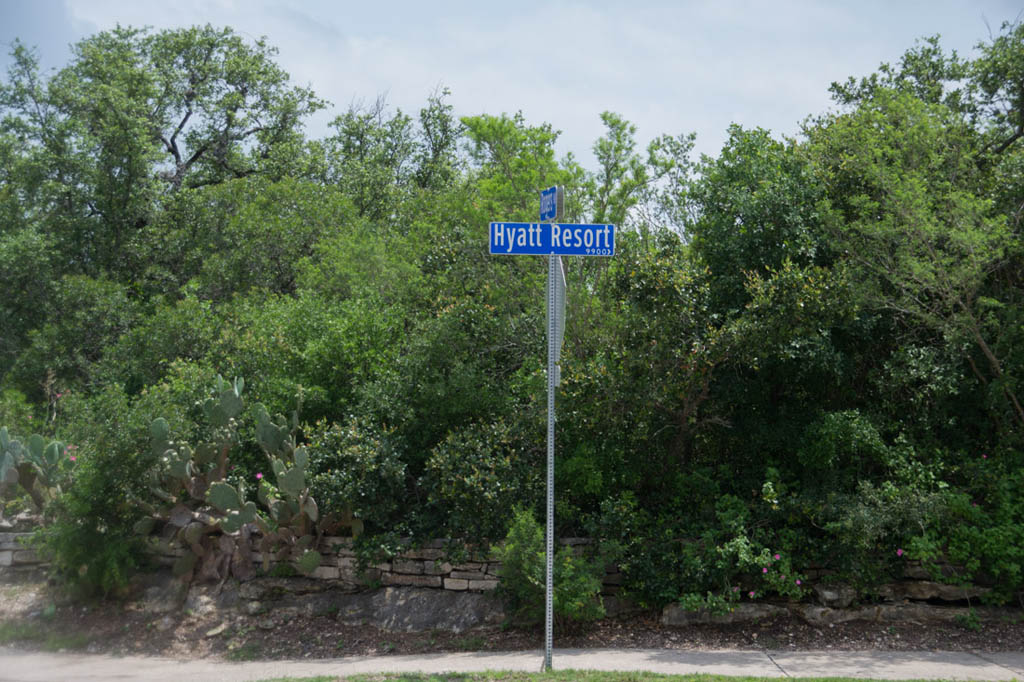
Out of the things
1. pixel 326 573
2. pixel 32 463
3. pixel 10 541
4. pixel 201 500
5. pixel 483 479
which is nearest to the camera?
pixel 483 479

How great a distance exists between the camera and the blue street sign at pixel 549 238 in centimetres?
697

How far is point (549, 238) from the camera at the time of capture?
22.9 ft

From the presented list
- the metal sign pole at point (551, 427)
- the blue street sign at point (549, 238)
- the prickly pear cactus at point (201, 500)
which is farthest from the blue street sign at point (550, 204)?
the prickly pear cactus at point (201, 500)

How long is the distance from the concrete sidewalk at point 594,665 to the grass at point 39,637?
51 cm

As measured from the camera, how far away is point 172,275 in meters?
18.2

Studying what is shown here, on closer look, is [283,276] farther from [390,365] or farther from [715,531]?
[715,531]

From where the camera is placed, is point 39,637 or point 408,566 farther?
point 408,566

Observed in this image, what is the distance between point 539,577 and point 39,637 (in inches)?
221

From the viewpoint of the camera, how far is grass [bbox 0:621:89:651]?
28.8 feet

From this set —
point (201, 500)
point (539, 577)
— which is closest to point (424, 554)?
point (539, 577)

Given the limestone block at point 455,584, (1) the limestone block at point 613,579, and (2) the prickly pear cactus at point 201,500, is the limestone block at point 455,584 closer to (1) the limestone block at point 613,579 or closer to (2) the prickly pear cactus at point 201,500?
(1) the limestone block at point 613,579

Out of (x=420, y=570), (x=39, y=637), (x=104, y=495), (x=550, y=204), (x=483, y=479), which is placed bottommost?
(x=39, y=637)

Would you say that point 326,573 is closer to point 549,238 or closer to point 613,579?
point 613,579

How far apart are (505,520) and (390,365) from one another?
258 centimetres
